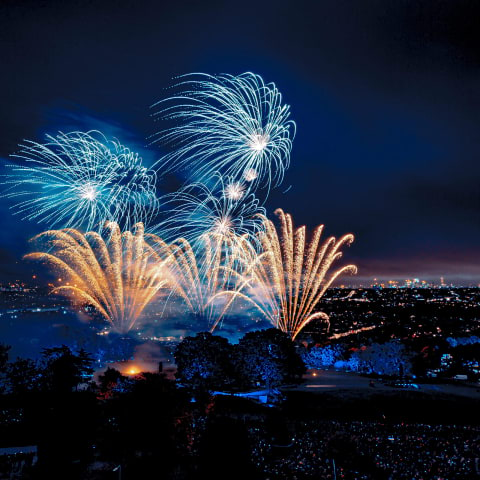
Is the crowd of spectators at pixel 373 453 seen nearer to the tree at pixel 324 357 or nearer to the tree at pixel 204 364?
the tree at pixel 204 364

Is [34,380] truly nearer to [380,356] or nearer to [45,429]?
[45,429]

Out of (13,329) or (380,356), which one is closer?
(380,356)

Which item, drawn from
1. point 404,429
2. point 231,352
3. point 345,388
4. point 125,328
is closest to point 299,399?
point 345,388

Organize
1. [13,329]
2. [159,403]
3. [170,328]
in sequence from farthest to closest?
[170,328], [13,329], [159,403]

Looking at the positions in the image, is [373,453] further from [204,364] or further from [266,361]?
[204,364]

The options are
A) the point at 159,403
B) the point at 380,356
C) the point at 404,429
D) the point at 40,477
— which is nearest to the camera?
the point at 40,477

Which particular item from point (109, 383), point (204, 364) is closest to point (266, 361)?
point (204, 364)
